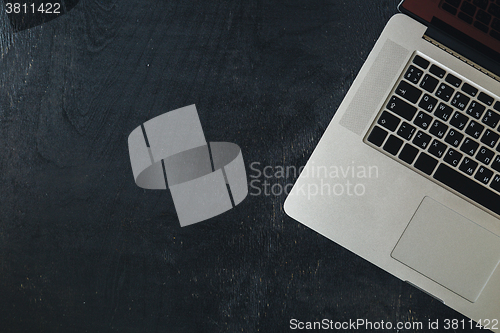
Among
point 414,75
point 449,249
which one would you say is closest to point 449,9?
point 414,75

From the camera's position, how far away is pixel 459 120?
1.91 feet

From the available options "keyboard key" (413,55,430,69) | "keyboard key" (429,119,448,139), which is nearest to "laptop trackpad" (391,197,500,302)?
"keyboard key" (429,119,448,139)

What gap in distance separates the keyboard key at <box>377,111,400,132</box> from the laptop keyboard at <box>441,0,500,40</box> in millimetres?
187

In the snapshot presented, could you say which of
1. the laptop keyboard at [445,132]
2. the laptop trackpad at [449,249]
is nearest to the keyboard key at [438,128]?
the laptop keyboard at [445,132]

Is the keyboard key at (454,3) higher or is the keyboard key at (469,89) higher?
the keyboard key at (454,3)

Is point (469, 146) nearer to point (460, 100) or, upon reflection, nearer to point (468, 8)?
point (460, 100)

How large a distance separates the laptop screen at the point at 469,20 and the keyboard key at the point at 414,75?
0.25 feet

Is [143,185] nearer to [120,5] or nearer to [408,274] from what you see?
[120,5]

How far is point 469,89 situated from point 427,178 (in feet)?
0.51

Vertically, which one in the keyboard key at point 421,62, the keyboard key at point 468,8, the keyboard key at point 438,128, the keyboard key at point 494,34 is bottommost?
the keyboard key at point 438,128

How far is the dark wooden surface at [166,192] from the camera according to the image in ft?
2.06

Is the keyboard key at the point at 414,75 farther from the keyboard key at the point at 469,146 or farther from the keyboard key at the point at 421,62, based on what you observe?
the keyboard key at the point at 469,146

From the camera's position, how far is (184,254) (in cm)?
64

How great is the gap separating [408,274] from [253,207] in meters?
0.27
